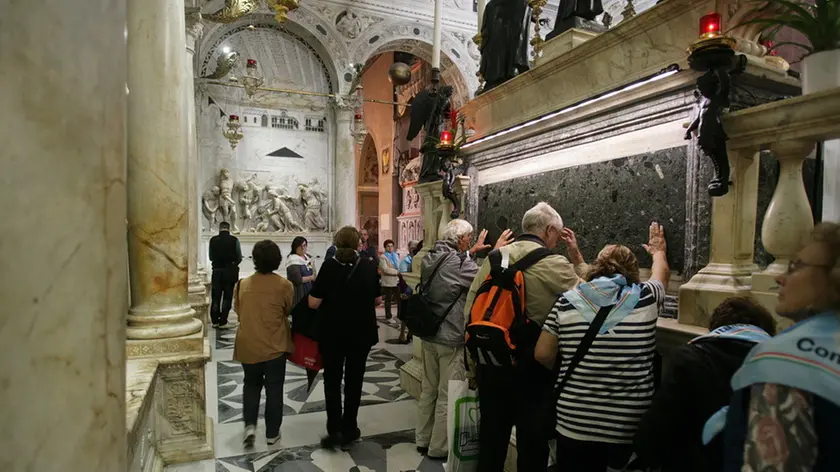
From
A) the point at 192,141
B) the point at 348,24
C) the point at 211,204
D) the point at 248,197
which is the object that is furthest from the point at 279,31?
the point at 192,141

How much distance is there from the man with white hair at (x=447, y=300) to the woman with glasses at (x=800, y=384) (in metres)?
2.16

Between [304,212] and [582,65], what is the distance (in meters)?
9.24

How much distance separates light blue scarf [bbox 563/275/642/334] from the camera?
1.91 meters

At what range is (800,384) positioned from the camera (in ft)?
3.18

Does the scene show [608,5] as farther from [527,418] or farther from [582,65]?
[527,418]

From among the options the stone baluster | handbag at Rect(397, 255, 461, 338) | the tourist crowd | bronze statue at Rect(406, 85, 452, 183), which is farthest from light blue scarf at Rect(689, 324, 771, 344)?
bronze statue at Rect(406, 85, 452, 183)

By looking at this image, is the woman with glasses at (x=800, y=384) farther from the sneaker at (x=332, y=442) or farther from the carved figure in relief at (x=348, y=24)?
Answer: the carved figure in relief at (x=348, y=24)

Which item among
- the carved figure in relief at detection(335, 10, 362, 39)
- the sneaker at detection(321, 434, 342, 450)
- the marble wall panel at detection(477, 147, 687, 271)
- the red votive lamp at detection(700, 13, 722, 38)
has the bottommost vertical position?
the sneaker at detection(321, 434, 342, 450)

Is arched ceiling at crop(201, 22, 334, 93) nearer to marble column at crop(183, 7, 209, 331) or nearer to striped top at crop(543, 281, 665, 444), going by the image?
marble column at crop(183, 7, 209, 331)

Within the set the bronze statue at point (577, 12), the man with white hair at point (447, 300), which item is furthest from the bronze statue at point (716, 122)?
the bronze statue at point (577, 12)

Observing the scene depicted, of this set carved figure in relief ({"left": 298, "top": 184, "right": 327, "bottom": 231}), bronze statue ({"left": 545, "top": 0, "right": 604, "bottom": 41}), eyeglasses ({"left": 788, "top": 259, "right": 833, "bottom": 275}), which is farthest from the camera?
carved figure in relief ({"left": 298, "top": 184, "right": 327, "bottom": 231})

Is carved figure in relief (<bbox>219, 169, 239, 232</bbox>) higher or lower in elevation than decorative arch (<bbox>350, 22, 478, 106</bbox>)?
lower

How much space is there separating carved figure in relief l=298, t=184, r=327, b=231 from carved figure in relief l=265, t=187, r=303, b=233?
279 millimetres

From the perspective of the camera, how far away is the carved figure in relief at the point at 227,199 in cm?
1123
